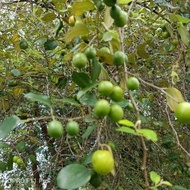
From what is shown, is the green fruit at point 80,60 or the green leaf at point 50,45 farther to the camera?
the green leaf at point 50,45

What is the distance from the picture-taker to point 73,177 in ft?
2.38

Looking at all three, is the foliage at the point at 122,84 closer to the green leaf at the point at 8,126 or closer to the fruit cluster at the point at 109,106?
the fruit cluster at the point at 109,106


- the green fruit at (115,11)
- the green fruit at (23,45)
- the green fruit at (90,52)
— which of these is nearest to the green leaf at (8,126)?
the green fruit at (90,52)

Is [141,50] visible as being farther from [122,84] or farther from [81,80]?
[81,80]

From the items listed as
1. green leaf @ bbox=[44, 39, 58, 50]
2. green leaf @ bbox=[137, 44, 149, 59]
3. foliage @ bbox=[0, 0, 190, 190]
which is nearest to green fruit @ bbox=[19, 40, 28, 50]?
foliage @ bbox=[0, 0, 190, 190]

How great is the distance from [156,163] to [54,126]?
126 centimetres

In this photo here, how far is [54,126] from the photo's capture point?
0.76 m

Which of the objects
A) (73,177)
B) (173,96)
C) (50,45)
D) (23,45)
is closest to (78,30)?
(173,96)

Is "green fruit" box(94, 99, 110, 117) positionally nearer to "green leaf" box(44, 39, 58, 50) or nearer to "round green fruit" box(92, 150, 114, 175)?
"round green fruit" box(92, 150, 114, 175)

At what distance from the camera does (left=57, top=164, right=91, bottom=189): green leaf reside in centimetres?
71

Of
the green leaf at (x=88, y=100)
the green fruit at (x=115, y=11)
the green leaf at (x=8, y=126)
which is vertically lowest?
the green leaf at (x=88, y=100)

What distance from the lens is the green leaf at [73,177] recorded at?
0.71m

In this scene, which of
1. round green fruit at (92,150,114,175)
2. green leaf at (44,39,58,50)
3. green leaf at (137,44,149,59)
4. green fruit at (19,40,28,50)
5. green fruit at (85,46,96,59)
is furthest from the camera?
green fruit at (19,40,28,50)

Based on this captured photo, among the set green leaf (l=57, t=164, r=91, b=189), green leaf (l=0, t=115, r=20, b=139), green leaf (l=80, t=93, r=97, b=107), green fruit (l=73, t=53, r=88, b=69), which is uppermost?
green fruit (l=73, t=53, r=88, b=69)
